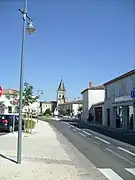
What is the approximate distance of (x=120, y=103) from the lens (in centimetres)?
4147

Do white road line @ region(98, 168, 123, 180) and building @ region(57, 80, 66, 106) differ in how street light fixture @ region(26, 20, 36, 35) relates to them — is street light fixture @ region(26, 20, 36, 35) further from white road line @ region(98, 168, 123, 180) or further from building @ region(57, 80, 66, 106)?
building @ region(57, 80, 66, 106)

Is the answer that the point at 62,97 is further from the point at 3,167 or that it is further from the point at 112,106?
the point at 3,167

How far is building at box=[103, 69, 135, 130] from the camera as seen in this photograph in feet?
126

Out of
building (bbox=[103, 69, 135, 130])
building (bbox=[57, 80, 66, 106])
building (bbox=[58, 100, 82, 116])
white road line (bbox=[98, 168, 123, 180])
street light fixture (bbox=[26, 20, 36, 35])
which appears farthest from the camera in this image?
building (bbox=[57, 80, 66, 106])

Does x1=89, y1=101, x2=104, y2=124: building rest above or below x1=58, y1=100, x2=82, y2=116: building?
below

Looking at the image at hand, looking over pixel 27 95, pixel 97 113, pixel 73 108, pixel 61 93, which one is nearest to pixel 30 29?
pixel 27 95

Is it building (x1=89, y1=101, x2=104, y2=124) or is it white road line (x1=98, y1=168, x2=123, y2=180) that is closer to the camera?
white road line (x1=98, y1=168, x2=123, y2=180)

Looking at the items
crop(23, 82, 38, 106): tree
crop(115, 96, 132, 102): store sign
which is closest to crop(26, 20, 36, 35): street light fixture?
crop(23, 82, 38, 106): tree

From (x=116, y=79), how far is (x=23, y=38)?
3543 centimetres

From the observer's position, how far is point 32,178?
8.64 m

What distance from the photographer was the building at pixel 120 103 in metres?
38.4

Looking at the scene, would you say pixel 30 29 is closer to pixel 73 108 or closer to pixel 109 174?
pixel 109 174

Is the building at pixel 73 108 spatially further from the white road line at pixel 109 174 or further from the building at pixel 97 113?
the white road line at pixel 109 174

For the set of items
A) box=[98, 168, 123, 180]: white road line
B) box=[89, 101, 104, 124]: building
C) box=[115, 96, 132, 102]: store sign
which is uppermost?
box=[115, 96, 132, 102]: store sign
